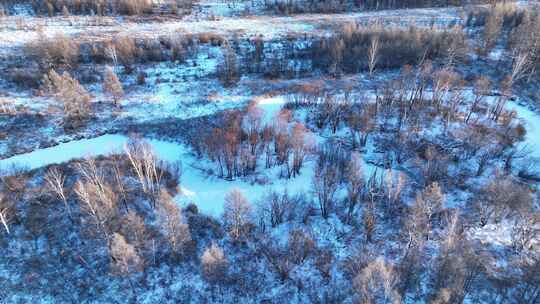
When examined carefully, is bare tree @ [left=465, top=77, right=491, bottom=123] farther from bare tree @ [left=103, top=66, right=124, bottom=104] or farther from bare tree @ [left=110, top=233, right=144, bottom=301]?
bare tree @ [left=103, top=66, right=124, bottom=104]

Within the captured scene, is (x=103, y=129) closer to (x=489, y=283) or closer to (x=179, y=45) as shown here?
(x=179, y=45)

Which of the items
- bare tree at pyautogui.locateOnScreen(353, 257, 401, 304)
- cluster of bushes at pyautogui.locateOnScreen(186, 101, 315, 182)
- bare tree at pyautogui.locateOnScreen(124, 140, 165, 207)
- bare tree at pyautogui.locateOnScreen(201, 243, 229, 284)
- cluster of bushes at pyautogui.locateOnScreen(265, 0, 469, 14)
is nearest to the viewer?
bare tree at pyautogui.locateOnScreen(353, 257, 401, 304)

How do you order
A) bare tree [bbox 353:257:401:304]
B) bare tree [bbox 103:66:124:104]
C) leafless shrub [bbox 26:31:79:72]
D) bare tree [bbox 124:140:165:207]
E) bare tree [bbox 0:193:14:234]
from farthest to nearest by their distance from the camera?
leafless shrub [bbox 26:31:79:72]
bare tree [bbox 103:66:124:104]
bare tree [bbox 124:140:165:207]
bare tree [bbox 0:193:14:234]
bare tree [bbox 353:257:401:304]

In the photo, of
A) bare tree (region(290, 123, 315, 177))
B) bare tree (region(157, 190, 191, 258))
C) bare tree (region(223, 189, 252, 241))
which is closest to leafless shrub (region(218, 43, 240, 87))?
bare tree (region(290, 123, 315, 177))

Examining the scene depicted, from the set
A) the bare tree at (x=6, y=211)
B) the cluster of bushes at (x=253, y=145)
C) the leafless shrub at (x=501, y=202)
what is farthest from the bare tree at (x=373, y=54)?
the bare tree at (x=6, y=211)

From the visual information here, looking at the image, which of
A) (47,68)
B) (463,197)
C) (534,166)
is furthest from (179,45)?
(534,166)

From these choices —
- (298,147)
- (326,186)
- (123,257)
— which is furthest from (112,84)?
(326,186)

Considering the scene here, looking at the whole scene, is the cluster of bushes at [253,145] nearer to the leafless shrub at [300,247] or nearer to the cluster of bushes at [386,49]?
the leafless shrub at [300,247]
